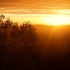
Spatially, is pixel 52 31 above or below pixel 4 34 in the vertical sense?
above

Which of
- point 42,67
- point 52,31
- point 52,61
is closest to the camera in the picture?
point 42,67

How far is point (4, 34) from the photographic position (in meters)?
63.1

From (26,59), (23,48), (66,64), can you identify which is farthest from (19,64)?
(66,64)

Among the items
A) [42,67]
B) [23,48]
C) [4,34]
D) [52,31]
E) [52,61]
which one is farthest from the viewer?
[52,31]

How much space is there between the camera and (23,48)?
222ft

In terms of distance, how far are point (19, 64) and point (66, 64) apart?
40.5 feet

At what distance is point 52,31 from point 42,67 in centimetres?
6730

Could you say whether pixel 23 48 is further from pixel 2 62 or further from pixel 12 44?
pixel 2 62

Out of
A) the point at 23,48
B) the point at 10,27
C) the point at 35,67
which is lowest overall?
the point at 35,67

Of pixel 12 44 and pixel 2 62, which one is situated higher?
pixel 12 44

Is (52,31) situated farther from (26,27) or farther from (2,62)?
(2,62)

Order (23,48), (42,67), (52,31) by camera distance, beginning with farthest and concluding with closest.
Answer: (52,31) → (23,48) → (42,67)

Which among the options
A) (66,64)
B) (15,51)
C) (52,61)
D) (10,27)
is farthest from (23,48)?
(66,64)

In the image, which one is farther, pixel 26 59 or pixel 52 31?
pixel 52 31
